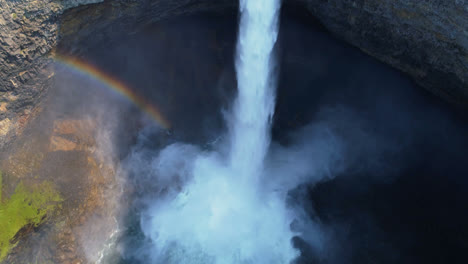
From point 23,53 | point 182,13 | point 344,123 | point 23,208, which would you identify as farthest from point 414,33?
point 23,208

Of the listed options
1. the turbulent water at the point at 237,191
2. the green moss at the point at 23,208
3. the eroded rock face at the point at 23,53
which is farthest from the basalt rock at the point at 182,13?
the turbulent water at the point at 237,191

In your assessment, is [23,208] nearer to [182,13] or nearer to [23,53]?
[23,53]

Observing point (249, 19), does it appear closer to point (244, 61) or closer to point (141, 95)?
point (244, 61)

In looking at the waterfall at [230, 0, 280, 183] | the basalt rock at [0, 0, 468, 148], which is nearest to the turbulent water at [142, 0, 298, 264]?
the waterfall at [230, 0, 280, 183]

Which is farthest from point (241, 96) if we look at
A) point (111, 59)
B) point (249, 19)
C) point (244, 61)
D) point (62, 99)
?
point (62, 99)

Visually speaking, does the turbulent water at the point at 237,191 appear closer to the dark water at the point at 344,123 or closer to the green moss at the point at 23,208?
the dark water at the point at 344,123
